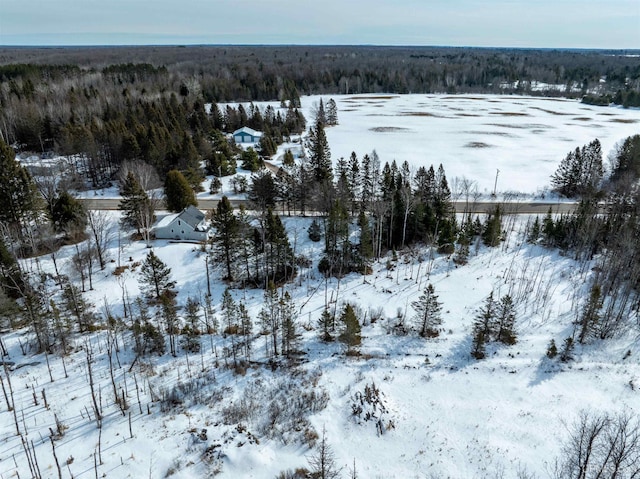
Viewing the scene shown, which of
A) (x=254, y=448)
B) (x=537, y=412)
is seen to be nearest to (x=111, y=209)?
(x=254, y=448)

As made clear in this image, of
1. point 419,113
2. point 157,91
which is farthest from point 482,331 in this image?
point 419,113

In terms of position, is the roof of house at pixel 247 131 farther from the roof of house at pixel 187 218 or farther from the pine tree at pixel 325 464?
the pine tree at pixel 325 464

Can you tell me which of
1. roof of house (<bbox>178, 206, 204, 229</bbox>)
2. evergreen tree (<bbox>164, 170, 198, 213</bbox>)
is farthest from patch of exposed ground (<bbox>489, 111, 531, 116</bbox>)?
roof of house (<bbox>178, 206, 204, 229</bbox>)

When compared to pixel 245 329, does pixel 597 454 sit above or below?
below

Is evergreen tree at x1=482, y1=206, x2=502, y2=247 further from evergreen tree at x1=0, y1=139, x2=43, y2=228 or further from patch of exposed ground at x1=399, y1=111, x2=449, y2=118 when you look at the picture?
patch of exposed ground at x1=399, y1=111, x2=449, y2=118

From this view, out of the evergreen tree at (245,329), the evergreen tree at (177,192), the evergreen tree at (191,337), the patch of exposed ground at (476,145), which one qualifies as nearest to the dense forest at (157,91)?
the evergreen tree at (177,192)

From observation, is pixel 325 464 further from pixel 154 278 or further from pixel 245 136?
pixel 245 136
